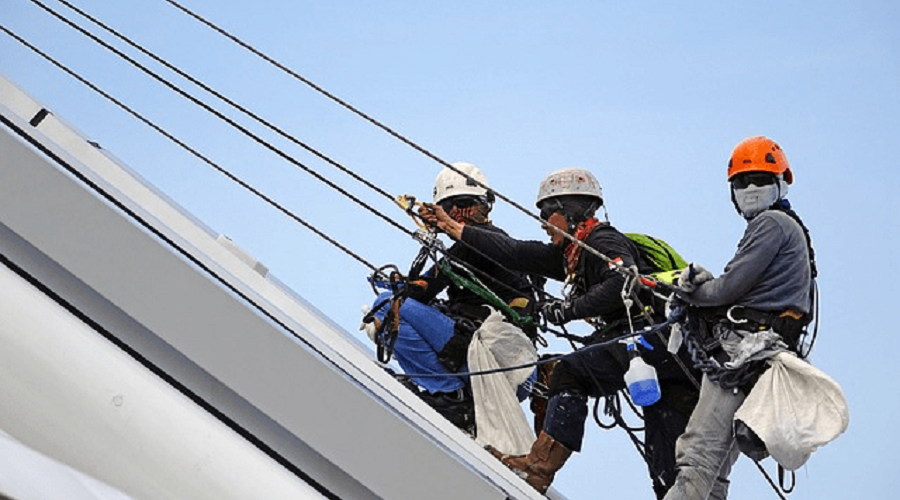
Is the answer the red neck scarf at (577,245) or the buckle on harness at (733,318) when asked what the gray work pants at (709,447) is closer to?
the buckle on harness at (733,318)

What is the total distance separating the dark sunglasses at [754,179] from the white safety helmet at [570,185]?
48.3 inches

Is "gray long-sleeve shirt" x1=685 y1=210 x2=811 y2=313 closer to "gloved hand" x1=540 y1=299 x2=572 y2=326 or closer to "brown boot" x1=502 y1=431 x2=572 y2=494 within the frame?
"gloved hand" x1=540 y1=299 x2=572 y2=326

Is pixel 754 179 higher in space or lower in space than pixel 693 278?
higher

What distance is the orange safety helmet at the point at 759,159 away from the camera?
5.54 metres

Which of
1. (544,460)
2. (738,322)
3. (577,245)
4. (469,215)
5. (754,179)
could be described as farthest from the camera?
(469,215)

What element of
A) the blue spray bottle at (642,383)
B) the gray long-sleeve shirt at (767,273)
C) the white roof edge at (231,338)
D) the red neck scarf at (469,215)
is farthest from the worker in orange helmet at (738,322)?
the white roof edge at (231,338)

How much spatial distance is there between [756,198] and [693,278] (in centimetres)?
44

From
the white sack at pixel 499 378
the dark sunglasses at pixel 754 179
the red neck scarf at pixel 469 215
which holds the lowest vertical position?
the white sack at pixel 499 378

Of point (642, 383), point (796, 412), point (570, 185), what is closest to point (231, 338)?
point (796, 412)

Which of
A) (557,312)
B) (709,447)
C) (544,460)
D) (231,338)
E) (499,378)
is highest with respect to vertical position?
(557,312)

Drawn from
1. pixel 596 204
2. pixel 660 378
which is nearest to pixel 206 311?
pixel 660 378

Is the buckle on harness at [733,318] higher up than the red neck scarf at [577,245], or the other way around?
the red neck scarf at [577,245]

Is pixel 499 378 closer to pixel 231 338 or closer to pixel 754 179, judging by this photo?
pixel 754 179

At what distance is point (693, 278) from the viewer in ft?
17.8
